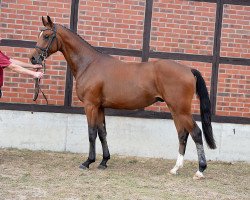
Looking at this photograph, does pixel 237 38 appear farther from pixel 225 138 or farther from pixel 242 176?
pixel 242 176

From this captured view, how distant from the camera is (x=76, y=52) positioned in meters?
6.66

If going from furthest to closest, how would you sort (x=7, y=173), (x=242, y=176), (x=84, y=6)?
(x=84, y=6), (x=242, y=176), (x=7, y=173)

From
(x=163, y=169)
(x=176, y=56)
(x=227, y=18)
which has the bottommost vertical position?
(x=163, y=169)

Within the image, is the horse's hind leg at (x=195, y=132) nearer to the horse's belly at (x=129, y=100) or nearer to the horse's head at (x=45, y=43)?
the horse's belly at (x=129, y=100)

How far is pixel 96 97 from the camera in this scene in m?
6.50

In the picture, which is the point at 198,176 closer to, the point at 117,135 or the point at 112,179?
the point at 112,179

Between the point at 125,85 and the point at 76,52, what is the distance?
874mm

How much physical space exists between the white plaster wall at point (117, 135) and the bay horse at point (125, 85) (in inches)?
38.5

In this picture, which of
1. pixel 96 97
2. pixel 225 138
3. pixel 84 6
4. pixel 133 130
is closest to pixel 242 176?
pixel 225 138

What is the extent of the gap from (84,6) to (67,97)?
5.04 ft

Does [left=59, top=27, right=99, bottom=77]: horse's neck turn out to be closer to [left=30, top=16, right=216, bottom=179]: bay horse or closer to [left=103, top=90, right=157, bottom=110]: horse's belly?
[left=30, top=16, right=216, bottom=179]: bay horse

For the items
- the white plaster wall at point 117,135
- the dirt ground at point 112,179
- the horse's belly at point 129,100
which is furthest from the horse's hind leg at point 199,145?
the white plaster wall at point 117,135

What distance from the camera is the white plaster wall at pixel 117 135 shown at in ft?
24.9

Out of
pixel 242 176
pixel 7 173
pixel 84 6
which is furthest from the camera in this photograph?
pixel 84 6
